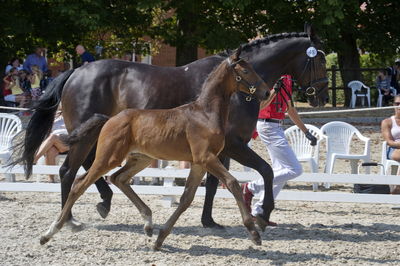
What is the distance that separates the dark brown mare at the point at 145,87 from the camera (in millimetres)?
7664

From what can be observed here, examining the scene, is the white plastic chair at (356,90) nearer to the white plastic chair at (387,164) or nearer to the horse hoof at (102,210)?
the white plastic chair at (387,164)

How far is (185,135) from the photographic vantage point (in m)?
6.46

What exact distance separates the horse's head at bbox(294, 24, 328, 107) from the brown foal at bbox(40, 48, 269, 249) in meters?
1.49

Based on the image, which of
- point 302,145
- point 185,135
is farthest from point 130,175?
point 302,145

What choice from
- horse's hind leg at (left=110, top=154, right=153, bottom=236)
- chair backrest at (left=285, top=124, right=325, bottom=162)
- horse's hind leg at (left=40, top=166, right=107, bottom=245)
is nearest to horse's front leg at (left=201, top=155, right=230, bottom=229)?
horse's hind leg at (left=110, top=154, right=153, bottom=236)

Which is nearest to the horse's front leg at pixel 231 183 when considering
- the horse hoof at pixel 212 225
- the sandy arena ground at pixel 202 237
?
the sandy arena ground at pixel 202 237

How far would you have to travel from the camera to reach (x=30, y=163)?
802 cm

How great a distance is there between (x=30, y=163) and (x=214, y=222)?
2129 mm

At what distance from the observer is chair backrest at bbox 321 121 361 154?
11344mm

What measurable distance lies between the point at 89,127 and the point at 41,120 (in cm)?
142

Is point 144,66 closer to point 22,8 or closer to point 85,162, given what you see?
point 85,162

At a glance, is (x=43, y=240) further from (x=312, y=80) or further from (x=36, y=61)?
(x=36, y=61)

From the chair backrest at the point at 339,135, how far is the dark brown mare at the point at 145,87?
10.8 ft

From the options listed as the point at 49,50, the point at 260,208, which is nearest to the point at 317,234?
the point at 260,208
